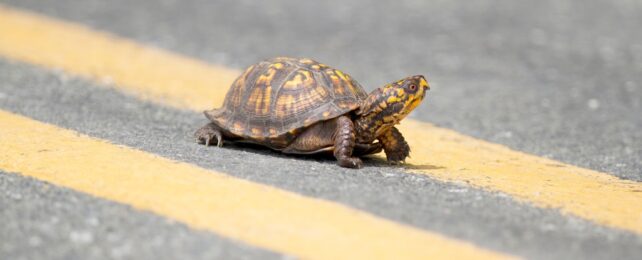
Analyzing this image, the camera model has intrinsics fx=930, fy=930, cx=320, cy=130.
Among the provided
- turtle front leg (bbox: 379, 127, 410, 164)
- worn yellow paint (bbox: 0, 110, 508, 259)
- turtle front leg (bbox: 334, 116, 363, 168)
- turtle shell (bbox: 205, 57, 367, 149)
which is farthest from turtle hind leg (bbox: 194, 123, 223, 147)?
turtle front leg (bbox: 379, 127, 410, 164)

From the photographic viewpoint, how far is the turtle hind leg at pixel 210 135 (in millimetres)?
7672

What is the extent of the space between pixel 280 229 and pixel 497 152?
354 cm

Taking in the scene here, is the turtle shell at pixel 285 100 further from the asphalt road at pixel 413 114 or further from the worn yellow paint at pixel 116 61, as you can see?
the worn yellow paint at pixel 116 61

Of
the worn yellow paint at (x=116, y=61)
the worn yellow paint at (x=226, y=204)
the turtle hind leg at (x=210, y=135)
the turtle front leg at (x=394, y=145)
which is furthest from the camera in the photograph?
the worn yellow paint at (x=116, y=61)

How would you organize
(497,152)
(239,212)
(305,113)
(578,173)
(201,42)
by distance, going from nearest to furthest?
(239,212) < (305,113) < (578,173) < (497,152) < (201,42)

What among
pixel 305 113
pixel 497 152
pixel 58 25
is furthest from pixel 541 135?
pixel 58 25

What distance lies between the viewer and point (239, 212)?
5590 mm

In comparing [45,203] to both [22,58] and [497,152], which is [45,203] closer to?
[497,152]

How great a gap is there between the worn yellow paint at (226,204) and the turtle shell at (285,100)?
80 cm

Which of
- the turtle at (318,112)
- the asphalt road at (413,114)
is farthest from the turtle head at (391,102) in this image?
the asphalt road at (413,114)

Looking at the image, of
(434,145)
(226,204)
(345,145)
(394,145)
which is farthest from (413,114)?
(226,204)

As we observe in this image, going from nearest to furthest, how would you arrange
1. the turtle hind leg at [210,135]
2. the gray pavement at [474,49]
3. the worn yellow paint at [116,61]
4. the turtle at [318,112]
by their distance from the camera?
the turtle at [318,112], the turtle hind leg at [210,135], the gray pavement at [474,49], the worn yellow paint at [116,61]

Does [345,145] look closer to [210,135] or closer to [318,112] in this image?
[318,112]

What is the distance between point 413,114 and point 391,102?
3.30m
